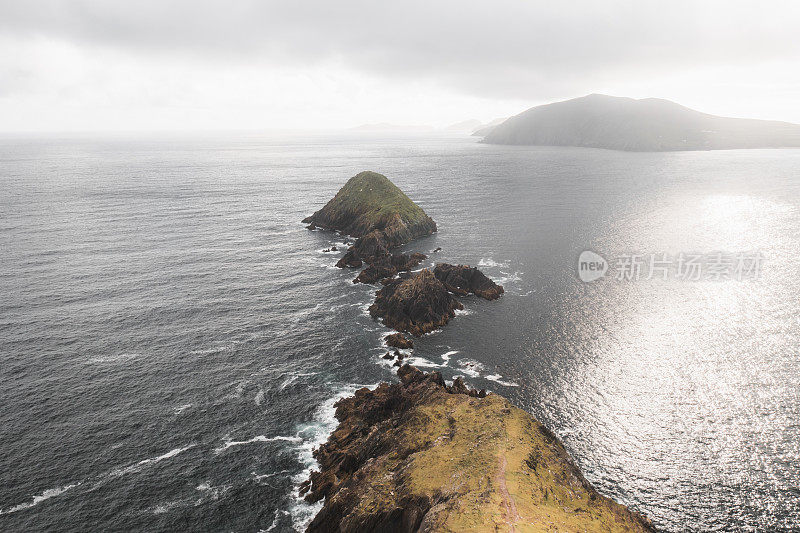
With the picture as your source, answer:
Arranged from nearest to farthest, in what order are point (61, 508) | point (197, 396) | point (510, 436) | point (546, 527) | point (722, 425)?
point (546, 527), point (61, 508), point (510, 436), point (722, 425), point (197, 396)

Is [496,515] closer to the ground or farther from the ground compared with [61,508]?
farther from the ground

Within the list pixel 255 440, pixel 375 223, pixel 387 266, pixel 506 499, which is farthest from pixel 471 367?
pixel 375 223

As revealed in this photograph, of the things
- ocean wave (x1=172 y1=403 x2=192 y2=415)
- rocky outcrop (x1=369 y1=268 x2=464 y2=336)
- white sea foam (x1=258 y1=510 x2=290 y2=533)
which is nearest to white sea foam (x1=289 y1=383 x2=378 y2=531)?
white sea foam (x1=258 y1=510 x2=290 y2=533)

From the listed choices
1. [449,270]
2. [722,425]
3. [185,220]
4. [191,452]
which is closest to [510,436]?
[722,425]

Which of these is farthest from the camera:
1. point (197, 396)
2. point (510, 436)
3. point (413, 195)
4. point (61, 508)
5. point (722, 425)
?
point (413, 195)

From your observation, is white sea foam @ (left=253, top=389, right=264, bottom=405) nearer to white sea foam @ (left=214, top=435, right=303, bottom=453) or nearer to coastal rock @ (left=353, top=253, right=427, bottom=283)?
white sea foam @ (left=214, top=435, right=303, bottom=453)

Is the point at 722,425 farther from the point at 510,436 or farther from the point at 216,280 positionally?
the point at 216,280

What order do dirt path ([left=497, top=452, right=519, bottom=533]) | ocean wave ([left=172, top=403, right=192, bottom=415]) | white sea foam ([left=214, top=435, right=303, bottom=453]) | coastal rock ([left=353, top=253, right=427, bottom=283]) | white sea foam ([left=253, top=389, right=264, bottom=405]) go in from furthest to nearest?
coastal rock ([left=353, top=253, right=427, bottom=283]) → white sea foam ([left=253, top=389, right=264, bottom=405]) → ocean wave ([left=172, top=403, right=192, bottom=415]) → white sea foam ([left=214, top=435, right=303, bottom=453]) → dirt path ([left=497, top=452, right=519, bottom=533])
